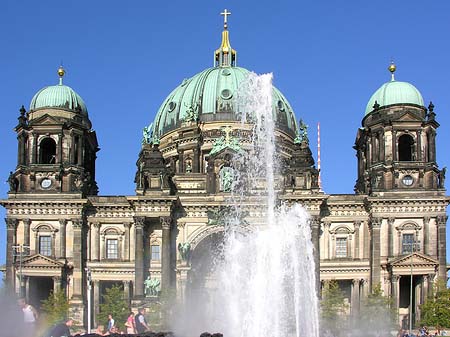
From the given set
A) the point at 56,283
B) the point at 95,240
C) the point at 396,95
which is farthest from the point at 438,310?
the point at 56,283

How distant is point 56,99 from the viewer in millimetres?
75625

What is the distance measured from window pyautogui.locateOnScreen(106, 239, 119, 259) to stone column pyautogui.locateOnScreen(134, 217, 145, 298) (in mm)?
3073

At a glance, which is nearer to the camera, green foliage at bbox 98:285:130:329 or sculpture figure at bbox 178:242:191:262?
green foliage at bbox 98:285:130:329

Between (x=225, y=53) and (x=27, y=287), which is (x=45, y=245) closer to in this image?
(x=27, y=287)

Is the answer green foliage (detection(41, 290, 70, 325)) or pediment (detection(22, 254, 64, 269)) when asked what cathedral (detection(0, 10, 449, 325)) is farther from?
green foliage (detection(41, 290, 70, 325))

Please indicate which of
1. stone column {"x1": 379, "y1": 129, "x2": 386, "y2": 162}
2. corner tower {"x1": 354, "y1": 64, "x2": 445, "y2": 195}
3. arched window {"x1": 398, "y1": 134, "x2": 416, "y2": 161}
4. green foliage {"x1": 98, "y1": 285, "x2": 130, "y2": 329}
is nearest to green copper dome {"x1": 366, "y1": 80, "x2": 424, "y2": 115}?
corner tower {"x1": 354, "y1": 64, "x2": 445, "y2": 195}

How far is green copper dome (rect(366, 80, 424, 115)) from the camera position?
7500 cm

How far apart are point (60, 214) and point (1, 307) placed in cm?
4094

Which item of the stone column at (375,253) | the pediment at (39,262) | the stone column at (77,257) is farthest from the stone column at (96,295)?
the stone column at (375,253)

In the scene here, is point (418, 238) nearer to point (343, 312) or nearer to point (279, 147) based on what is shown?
point (343, 312)

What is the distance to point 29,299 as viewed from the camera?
71.1 m

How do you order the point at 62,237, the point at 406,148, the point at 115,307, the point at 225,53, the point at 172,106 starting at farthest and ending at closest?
the point at 225,53
the point at 172,106
the point at 406,148
the point at 62,237
the point at 115,307

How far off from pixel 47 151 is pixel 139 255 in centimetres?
1365

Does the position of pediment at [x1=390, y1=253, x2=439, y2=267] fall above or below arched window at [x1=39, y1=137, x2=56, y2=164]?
below
